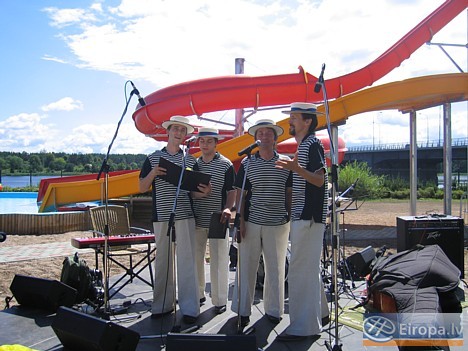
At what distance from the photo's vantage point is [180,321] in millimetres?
4312

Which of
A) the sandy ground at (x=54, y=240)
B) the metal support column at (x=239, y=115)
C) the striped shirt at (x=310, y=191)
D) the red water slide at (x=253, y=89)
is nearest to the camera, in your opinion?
the striped shirt at (x=310, y=191)

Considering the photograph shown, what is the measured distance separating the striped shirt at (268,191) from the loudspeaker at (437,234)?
2.73 m

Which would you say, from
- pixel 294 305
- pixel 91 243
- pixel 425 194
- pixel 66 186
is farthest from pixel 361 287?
pixel 425 194

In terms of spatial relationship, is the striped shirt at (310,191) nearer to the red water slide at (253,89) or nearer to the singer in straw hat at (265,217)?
the singer in straw hat at (265,217)

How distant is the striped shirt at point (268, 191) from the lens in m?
4.11

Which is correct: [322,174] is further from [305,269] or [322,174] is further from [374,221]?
[374,221]

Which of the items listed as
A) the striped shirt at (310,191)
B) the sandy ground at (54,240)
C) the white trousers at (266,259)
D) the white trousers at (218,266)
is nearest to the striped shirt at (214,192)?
the white trousers at (218,266)

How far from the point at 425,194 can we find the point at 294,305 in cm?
2285

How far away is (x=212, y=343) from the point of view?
286cm

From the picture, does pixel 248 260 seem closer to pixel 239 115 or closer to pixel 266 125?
pixel 266 125

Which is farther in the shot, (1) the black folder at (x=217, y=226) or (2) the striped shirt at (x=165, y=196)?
(2) the striped shirt at (x=165, y=196)

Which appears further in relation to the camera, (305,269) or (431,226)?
(431,226)

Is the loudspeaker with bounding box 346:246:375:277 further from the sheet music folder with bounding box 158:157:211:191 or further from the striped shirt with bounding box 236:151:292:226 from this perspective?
the sheet music folder with bounding box 158:157:211:191

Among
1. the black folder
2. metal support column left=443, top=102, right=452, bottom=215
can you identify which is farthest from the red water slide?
the black folder
